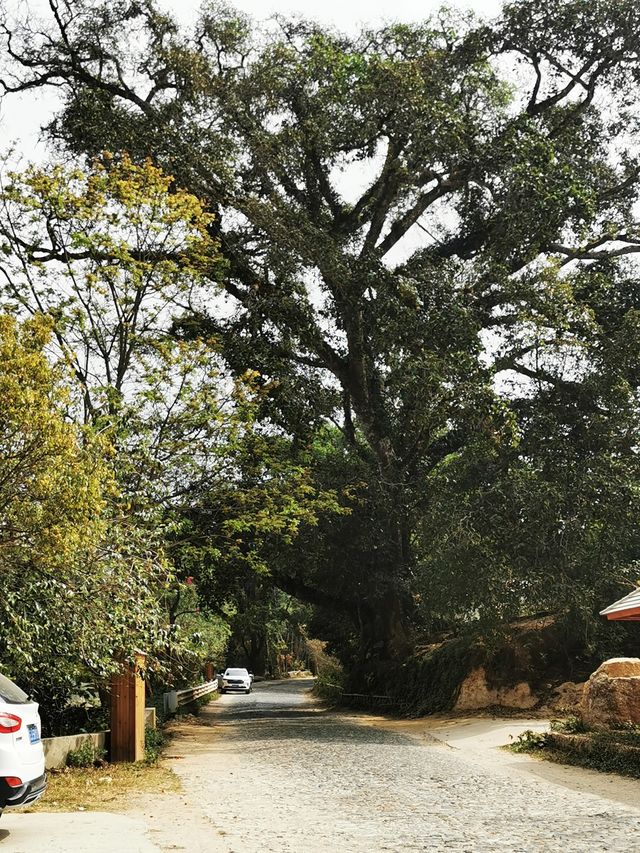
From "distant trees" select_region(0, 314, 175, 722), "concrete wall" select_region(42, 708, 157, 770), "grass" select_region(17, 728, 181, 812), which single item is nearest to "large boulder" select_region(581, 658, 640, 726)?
"grass" select_region(17, 728, 181, 812)

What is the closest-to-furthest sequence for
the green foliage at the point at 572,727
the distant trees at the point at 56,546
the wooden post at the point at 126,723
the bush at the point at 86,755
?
the distant trees at the point at 56,546
the bush at the point at 86,755
the wooden post at the point at 126,723
the green foliage at the point at 572,727

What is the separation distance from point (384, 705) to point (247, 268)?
531 inches

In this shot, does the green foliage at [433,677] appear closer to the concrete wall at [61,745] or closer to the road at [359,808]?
the road at [359,808]

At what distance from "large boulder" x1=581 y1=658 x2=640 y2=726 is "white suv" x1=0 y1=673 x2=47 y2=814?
32.0ft

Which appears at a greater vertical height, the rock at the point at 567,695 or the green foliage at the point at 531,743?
the rock at the point at 567,695

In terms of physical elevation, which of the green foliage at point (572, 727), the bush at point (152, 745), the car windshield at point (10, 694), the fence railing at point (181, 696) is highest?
the car windshield at point (10, 694)

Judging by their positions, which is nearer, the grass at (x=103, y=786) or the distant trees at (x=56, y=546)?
the distant trees at (x=56, y=546)

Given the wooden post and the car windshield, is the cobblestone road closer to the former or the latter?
the wooden post

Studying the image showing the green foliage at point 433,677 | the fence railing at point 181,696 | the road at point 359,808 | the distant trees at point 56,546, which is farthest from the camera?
the fence railing at point 181,696

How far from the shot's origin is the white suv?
23.8 ft

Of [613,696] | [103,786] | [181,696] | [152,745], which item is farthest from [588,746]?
[181,696]

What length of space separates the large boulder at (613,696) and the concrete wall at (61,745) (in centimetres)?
777

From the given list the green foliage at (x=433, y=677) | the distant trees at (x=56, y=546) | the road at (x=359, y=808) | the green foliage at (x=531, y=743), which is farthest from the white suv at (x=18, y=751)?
the green foliage at (x=433, y=677)

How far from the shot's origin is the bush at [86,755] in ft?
39.9
